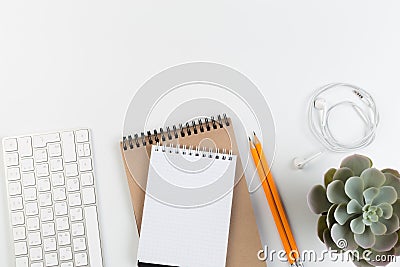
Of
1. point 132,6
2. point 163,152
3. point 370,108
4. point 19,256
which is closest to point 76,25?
point 132,6

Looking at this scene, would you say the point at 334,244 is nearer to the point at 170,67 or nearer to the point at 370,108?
the point at 370,108

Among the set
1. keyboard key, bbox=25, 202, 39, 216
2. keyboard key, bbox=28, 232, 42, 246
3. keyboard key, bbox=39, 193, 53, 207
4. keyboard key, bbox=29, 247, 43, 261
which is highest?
keyboard key, bbox=39, 193, 53, 207

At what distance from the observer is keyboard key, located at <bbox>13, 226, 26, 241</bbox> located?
85 centimetres

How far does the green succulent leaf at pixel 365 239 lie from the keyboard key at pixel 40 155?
0.47 m

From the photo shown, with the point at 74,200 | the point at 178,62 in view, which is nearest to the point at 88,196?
the point at 74,200

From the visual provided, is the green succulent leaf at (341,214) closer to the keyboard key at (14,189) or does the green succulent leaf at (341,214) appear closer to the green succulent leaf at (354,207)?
the green succulent leaf at (354,207)

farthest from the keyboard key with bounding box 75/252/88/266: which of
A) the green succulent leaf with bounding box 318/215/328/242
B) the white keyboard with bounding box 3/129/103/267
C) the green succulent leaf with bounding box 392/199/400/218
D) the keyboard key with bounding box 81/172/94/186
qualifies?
the green succulent leaf with bounding box 392/199/400/218

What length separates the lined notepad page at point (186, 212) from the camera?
851mm

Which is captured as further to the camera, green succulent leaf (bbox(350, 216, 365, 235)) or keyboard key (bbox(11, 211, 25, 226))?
keyboard key (bbox(11, 211, 25, 226))

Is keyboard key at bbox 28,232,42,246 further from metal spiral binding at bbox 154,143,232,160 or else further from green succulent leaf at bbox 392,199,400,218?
green succulent leaf at bbox 392,199,400,218

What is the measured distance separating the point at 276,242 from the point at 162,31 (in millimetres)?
376

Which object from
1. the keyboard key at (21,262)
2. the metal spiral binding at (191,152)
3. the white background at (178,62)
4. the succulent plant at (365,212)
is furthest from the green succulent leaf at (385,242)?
the keyboard key at (21,262)

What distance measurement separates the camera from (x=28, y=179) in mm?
860

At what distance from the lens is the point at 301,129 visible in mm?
893
